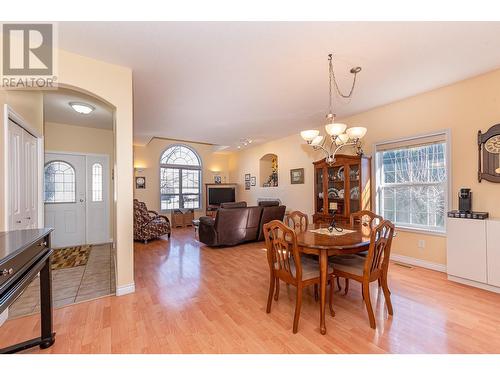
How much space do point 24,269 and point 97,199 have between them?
14.5 ft

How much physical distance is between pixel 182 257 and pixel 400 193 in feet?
13.0

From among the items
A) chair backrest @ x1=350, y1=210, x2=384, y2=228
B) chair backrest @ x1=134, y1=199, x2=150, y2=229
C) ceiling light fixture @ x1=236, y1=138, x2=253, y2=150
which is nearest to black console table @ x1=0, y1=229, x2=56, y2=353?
chair backrest @ x1=350, y1=210, x2=384, y2=228

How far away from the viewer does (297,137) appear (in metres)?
5.96

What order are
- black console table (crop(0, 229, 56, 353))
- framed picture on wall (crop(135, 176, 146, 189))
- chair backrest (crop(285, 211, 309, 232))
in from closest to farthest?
black console table (crop(0, 229, 56, 353)), chair backrest (crop(285, 211, 309, 232)), framed picture on wall (crop(135, 176, 146, 189))

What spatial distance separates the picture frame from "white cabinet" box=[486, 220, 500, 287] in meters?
3.55

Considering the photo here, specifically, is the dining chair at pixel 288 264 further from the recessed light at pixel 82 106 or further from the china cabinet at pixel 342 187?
the recessed light at pixel 82 106

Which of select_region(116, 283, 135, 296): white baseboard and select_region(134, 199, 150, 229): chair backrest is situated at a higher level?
select_region(134, 199, 150, 229): chair backrest

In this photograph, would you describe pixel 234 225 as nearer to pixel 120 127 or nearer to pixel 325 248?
pixel 120 127

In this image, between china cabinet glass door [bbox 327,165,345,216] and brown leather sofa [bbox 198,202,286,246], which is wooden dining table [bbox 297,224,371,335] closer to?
china cabinet glass door [bbox 327,165,345,216]

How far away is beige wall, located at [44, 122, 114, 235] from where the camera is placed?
481cm

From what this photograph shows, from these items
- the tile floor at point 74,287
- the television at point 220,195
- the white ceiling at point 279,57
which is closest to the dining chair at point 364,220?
the white ceiling at point 279,57

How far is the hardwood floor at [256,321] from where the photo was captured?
1782mm

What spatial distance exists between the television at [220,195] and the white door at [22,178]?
16.9ft

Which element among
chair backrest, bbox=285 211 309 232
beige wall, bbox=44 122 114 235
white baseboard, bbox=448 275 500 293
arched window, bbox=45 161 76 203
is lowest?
white baseboard, bbox=448 275 500 293
